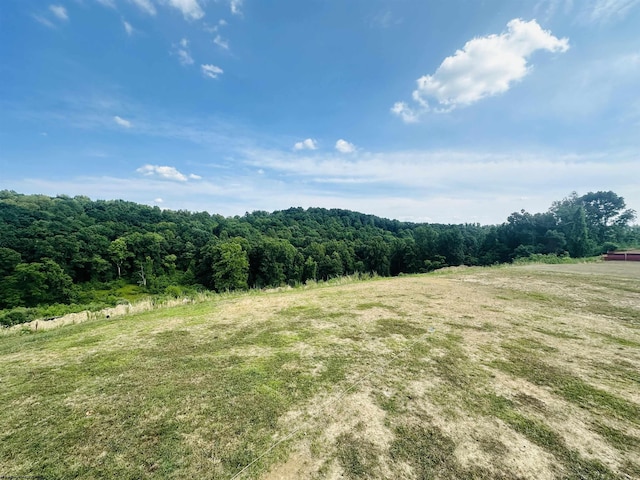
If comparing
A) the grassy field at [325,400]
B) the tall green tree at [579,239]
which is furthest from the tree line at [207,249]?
the grassy field at [325,400]

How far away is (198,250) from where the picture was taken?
4981 centimetres

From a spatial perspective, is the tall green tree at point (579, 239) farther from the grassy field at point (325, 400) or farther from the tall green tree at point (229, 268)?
the tall green tree at point (229, 268)

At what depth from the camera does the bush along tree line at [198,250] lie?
111 feet

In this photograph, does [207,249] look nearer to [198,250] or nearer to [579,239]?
[198,250]

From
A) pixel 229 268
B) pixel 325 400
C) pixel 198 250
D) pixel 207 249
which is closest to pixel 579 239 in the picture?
pixel 325 400

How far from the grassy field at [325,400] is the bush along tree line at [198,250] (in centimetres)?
3542

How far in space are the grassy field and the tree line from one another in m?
27.8

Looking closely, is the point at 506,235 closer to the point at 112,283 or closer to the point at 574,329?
the point at 574,329

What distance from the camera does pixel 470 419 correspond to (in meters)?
2.40

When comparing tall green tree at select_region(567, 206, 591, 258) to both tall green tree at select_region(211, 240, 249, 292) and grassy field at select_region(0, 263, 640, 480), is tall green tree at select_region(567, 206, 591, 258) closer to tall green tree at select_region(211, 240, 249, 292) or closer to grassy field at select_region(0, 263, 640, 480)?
grassy field at select_region(0, 263, 640, 480)

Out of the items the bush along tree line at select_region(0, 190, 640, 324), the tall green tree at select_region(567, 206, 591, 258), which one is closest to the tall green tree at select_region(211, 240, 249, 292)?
the bush along tree line at select_region(0, 190, 640, 324)

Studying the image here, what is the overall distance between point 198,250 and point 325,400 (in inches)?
2077

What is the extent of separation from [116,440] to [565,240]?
159ft

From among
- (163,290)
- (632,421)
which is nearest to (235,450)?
(632,421)
